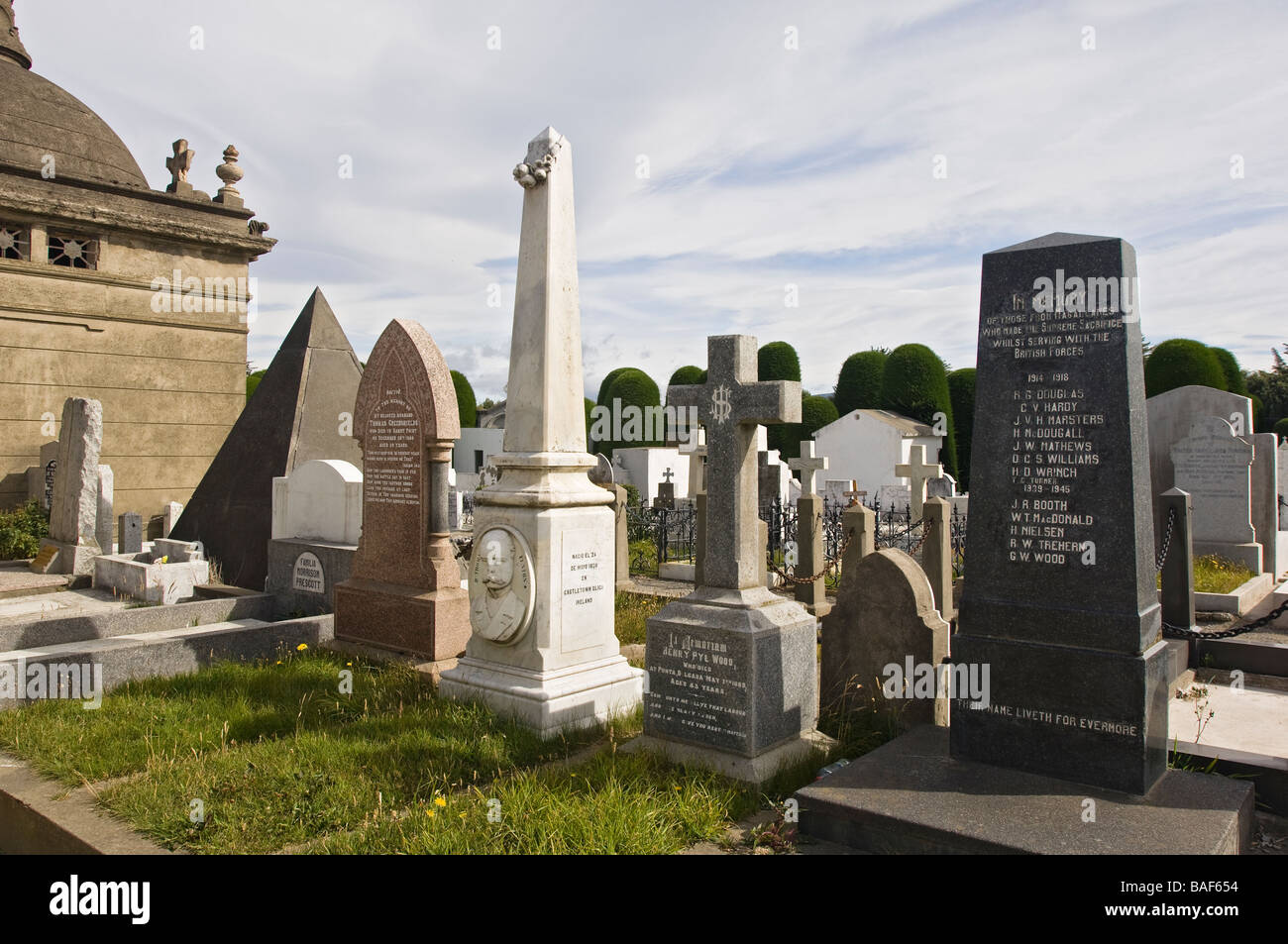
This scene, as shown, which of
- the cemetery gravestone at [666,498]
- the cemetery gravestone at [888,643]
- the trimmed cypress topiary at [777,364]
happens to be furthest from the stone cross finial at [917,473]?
the trimmed cypress topiary at [777,364]

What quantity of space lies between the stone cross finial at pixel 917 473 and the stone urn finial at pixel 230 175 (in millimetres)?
12686

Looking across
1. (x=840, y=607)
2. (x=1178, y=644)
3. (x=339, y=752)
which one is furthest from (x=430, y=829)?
(x=1178, y=644)

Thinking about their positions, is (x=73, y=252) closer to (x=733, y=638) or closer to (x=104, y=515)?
(x=104, y=515)

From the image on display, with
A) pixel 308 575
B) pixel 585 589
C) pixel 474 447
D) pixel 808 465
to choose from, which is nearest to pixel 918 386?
pixel 808 465

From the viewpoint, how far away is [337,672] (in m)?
6.02

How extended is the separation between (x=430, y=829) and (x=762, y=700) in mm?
1651

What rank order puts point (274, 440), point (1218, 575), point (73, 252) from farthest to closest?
point (73, 252) → point (274, 440) → point (1218, 575)

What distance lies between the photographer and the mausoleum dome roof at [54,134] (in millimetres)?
13953

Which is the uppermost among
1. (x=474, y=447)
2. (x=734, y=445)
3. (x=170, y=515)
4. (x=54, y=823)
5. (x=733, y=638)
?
(x=474, y=447)

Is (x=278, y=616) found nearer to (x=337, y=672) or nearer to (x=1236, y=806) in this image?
(x=337, y=672)

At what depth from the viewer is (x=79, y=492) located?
1045 centimetres

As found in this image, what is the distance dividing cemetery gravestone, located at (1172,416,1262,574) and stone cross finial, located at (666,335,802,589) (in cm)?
754

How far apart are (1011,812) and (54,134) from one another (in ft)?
57.0

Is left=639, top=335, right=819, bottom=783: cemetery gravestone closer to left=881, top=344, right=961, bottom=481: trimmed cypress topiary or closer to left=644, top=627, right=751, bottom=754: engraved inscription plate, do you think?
left=644, top=627, right=751, bottom=754: engraved inscription plate
